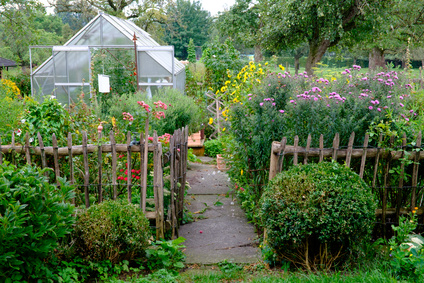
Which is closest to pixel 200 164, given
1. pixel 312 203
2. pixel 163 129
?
pixel 163 129

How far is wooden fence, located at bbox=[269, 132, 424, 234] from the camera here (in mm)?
3898

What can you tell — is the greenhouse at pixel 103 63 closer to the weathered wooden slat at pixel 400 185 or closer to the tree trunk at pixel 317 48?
the tree trunk at pixel 317 48

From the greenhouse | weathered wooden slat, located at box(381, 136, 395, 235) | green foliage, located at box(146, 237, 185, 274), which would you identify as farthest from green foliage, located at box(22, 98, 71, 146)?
the greenhouse

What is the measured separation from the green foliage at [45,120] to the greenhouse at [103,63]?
6.56m

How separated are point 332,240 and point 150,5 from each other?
81.6 feet

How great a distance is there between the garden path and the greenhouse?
18.1 feet

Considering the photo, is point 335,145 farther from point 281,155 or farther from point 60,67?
point 60,67

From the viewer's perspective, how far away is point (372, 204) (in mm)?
3438

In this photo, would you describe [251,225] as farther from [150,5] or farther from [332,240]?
[150,5]

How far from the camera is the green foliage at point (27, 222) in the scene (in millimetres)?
2807

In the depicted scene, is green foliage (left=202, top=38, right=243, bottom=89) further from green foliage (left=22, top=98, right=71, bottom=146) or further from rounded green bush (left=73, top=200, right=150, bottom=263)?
rounded green bush (left=73, top=200, right=150, bottom=263)

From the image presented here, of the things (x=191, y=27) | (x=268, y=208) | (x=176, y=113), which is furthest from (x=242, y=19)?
(x=191, y=27)

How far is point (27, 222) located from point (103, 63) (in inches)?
353

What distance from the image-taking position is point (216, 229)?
Answer: 4836 millimetres
